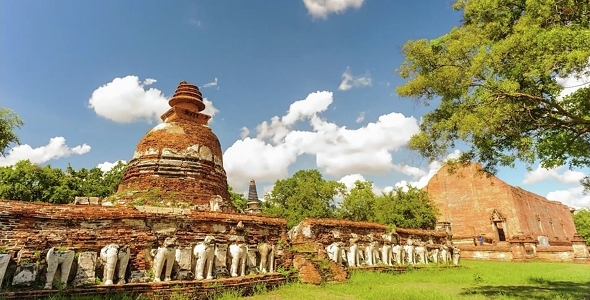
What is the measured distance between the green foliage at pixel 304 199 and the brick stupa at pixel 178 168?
47.1 feet

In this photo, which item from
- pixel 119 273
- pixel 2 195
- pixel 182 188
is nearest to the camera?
pixel 119 273

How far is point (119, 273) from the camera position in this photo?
261 inches

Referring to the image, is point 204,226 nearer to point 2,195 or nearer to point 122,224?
point 122,224

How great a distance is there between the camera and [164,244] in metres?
7.18

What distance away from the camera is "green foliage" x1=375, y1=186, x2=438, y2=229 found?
82.6ft

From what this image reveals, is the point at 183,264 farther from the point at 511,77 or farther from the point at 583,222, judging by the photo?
the point at 583,222

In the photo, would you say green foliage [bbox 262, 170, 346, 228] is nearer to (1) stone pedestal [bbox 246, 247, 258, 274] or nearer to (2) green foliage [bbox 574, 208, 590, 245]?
(1) stone pedestal [bbox 246, 247, 258, 274]

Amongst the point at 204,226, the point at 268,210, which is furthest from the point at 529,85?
the point at 268,210

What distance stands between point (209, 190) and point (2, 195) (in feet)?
58.0

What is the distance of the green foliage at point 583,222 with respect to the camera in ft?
162

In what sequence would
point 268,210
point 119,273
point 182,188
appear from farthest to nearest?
point 268,210 < point 182,188 < point 119,273

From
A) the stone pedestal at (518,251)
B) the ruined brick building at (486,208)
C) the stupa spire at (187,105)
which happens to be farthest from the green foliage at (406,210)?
the stupa spire at (187,105)

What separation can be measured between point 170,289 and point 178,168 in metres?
8.13

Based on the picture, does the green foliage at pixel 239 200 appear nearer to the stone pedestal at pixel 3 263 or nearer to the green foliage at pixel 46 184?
the green foliage at pixel 46 184
